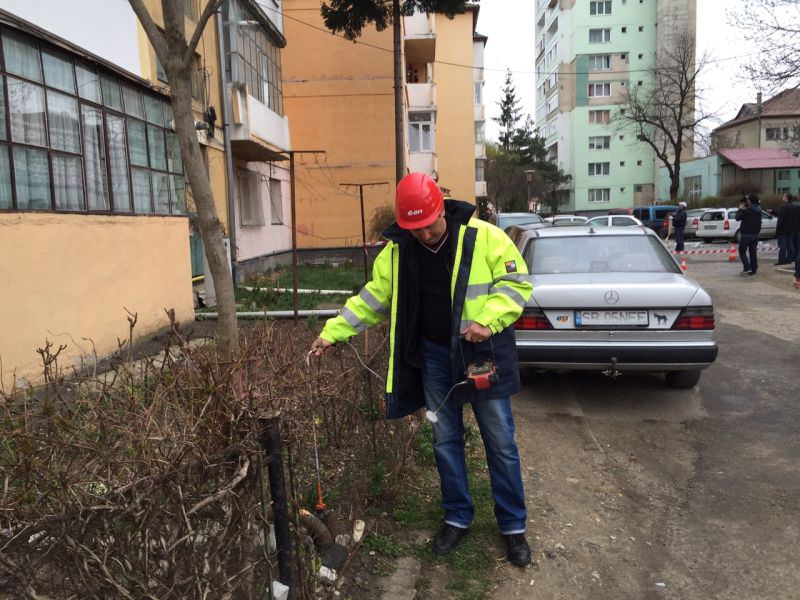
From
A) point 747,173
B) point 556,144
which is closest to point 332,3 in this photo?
point 747,173

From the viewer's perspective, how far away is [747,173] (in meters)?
47.4

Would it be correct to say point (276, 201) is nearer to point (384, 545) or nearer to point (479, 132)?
point (384, 545)

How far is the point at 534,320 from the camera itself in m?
5.42

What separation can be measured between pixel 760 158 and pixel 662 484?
5073 cm

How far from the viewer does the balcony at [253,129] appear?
1370 cm

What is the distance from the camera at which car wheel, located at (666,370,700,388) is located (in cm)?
592

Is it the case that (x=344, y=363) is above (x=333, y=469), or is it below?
above

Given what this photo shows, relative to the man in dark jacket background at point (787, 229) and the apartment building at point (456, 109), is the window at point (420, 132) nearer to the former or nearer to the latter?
the apartment building at point (456, 109)

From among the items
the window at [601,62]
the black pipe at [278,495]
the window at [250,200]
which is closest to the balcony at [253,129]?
the window at [250,200]

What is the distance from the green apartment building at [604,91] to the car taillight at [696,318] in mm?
53474

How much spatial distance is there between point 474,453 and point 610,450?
1.02 meters

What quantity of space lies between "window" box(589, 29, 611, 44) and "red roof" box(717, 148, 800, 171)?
15.3 meters

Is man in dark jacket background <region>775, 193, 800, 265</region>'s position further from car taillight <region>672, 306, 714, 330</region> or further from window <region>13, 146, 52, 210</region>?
window <region>13, 146, 52, 210</region>

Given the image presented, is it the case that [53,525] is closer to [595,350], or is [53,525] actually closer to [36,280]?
[595,350]
